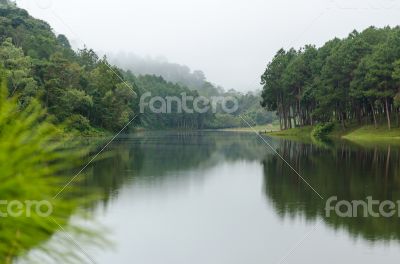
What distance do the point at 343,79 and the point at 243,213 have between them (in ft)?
192

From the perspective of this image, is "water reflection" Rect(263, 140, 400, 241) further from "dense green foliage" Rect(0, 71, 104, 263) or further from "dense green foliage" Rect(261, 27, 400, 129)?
"dense green foliage" Rect(261, 27, 400, 129)

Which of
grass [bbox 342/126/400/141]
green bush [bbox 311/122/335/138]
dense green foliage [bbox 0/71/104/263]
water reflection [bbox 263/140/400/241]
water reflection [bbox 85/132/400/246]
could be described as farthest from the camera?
green bush [bbox 311/122/335/138]

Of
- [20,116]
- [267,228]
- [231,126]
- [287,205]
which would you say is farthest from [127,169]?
[231,126]

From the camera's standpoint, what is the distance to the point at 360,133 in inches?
2803

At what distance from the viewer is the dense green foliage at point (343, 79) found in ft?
216

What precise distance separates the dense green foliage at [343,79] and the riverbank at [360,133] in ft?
4.30

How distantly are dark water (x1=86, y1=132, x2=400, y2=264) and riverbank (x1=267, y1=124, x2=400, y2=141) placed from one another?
27671 millimetres

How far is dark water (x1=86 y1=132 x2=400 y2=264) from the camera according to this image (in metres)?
15.3

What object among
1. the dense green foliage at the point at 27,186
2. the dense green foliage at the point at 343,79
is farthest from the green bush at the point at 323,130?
the dense green foliage at the point at 27,186

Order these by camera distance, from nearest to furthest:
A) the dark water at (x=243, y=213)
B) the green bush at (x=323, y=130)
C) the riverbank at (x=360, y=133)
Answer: the dark water at (x=243, y=213) → the riverbank at (x=360, y=133) → the green bush at (x=323, y=130)

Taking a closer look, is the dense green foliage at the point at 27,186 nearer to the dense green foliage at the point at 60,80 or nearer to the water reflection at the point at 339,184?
the water reflection at the point at 339,184

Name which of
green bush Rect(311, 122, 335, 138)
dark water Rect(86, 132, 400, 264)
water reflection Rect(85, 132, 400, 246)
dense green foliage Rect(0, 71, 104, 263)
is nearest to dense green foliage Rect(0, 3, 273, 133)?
water reflection Rect(85, 132, 400, 246)

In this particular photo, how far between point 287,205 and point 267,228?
418 centimetres

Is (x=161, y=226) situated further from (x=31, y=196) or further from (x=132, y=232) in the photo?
(x=31, y=196)
